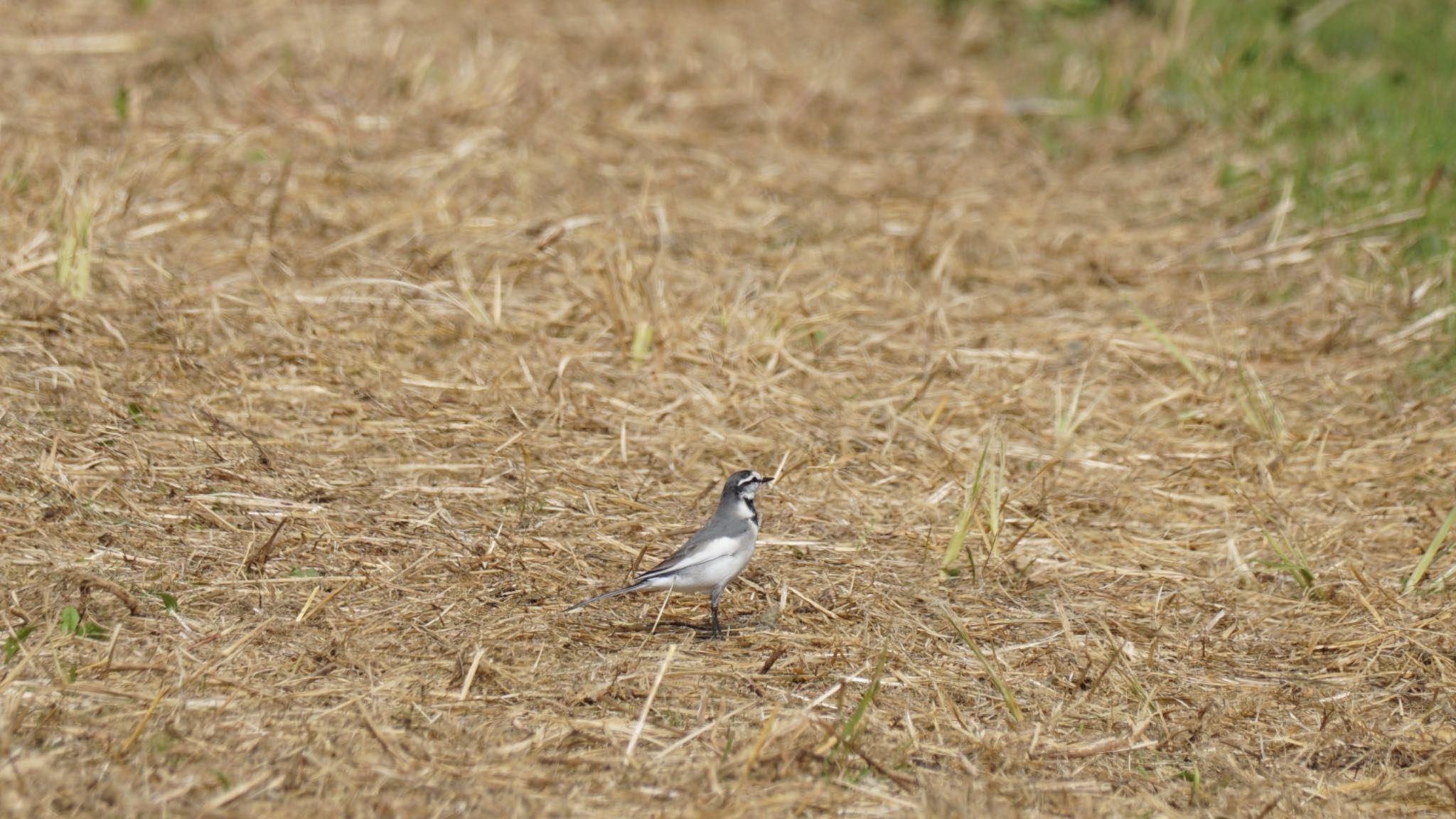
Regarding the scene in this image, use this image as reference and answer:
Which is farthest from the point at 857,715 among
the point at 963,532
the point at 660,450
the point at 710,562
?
the point at 660,450

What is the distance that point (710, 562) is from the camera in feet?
Result: 16.1

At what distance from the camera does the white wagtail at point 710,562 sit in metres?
4.89

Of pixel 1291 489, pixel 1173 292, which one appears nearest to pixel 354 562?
pixel 1291 489

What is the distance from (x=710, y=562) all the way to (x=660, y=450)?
62.9 inches

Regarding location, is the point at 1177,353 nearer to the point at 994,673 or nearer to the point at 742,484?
the point at 742,484

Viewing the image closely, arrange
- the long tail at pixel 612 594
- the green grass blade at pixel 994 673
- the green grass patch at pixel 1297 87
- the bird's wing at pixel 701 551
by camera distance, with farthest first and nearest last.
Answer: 1. the green grass patch at pixel 1297 87
2. the bird's wing at pixel 701 551
3. the long tail at pixel 612 594
4. the green grass blade at pixel 994 673

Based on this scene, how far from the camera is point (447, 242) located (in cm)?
794

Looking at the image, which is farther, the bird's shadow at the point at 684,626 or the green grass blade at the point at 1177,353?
the green grass blade at the point at 1177,353

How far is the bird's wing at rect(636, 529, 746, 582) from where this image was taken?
4.88 m

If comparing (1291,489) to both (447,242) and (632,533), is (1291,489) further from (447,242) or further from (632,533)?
(447,242)

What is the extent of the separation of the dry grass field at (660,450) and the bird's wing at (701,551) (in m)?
0.26

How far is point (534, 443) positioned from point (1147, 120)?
6.35 meters

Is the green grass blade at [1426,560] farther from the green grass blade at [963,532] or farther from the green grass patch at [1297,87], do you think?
the green grass patch at [1297,87]

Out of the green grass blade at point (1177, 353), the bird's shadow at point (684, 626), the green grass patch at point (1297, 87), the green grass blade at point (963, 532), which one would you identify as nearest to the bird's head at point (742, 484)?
the bird's shadow at point (684, 626)
